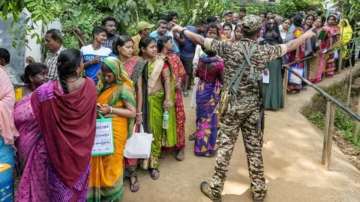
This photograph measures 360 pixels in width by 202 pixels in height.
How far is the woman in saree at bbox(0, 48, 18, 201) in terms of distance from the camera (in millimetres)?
3221

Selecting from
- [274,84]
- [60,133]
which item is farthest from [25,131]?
[274,84]

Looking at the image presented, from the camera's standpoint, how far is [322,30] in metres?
9.95

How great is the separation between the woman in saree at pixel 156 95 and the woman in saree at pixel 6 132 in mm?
1806

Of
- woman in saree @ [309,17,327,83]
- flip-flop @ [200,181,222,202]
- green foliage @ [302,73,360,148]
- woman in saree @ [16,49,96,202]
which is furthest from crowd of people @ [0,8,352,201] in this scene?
woman in saree @ [309,17,327,83]

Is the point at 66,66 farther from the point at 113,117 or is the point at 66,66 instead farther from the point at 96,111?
the point at 113,117

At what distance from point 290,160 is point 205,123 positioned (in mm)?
1183

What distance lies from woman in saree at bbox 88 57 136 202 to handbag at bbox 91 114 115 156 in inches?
3.7

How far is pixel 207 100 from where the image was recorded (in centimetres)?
558

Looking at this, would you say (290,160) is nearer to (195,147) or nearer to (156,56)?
(195,147)

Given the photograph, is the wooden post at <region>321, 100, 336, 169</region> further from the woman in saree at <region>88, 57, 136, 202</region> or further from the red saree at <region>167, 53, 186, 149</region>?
the woman in saree at <region>88, 57, 136, 202</region>

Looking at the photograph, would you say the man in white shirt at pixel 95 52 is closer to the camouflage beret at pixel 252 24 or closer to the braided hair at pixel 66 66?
the braided hair at pixel 66 66

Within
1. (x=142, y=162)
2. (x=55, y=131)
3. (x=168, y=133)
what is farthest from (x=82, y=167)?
(x=168, y=133)

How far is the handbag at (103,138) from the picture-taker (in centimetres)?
379

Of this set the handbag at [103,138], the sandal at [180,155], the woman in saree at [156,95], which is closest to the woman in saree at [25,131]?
the handbag at [103,138]
